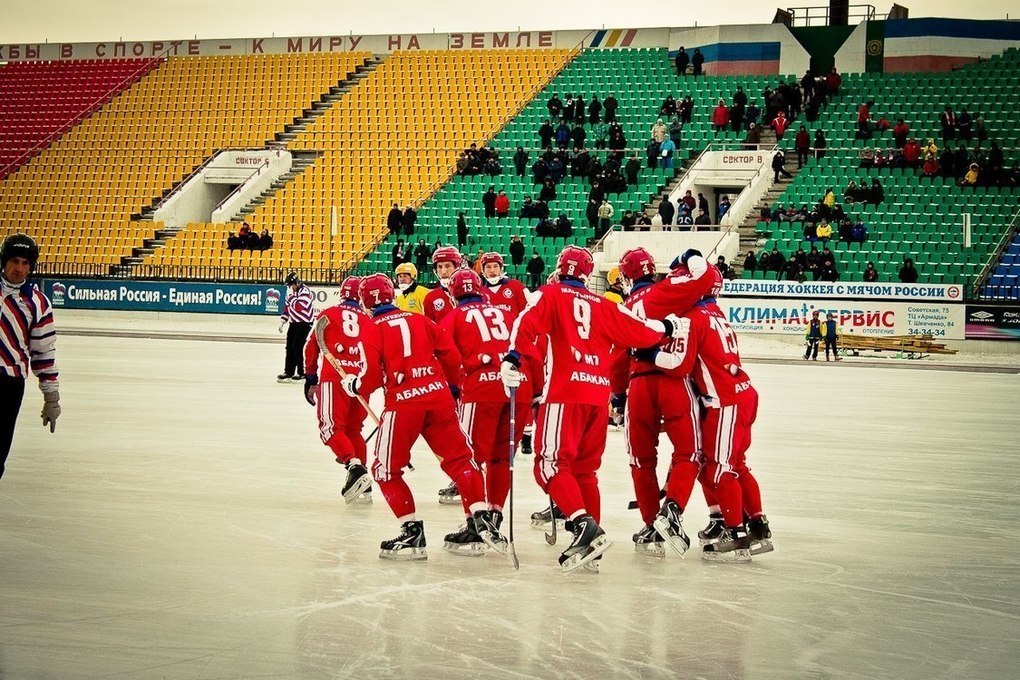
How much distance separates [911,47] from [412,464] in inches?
1417

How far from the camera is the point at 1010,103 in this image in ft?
129

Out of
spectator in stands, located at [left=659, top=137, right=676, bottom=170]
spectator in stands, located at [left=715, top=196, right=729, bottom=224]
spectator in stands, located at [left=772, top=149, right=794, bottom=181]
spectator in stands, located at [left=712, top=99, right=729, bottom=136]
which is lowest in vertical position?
spectator in stands, located at [left=715, top=196, right=729, bottom=224]

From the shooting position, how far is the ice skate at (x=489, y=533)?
340 inches

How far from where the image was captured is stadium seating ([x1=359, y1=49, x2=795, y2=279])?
1555 inches

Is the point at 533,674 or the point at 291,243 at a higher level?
the point at 291,243

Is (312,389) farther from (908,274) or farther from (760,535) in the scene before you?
(908,274)

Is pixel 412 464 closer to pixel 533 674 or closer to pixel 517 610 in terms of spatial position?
pixel 517 610

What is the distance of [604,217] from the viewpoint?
3766 centimetres

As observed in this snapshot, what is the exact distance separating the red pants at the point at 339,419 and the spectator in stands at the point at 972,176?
28.5 meters

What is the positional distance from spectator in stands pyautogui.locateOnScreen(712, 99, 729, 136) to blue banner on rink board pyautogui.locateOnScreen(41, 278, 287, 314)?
14.4m

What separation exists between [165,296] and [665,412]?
33.5 m

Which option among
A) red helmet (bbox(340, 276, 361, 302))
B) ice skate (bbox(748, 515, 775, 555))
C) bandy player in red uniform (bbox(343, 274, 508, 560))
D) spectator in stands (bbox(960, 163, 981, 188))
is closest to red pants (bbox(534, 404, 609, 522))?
bandy player in red uniform (bbox(343, 274, 508, 560))

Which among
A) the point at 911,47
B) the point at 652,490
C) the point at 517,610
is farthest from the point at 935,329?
the point at 517,610

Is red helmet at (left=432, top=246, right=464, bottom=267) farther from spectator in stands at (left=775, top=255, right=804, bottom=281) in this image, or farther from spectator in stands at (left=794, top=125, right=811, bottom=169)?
spectator in stands at (left=794, top=125, right=811, bottom=169)
